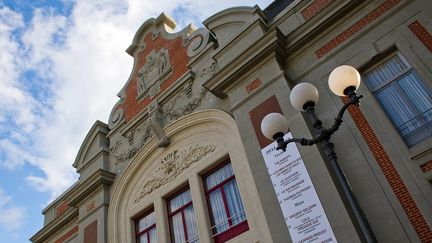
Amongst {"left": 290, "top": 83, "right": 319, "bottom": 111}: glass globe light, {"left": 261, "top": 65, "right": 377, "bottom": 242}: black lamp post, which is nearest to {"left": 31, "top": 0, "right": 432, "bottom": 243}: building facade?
{"left": 261, "top": 65, "right": 377, "bottom": 242}: black lamp post

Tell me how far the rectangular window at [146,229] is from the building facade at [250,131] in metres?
0.06

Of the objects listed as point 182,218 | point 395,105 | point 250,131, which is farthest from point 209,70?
point 395,105

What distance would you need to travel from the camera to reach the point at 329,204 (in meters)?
7.47

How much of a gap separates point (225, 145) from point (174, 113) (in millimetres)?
2713

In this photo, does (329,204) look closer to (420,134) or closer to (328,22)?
(420,134)

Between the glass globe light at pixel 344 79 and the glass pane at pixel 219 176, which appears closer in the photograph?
the glass globe light at pixel 344 79

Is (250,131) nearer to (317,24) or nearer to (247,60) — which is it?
(247,60)

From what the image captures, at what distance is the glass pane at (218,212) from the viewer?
33.3 ft

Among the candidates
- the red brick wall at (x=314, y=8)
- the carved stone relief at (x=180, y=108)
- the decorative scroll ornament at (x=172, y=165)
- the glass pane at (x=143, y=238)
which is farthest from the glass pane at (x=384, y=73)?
the glass pane at (x=143, y=238)

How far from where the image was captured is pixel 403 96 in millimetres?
8102

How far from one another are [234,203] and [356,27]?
5519mm

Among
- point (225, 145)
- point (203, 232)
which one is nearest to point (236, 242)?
point (203, 232)

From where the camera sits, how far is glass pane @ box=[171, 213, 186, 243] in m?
11.0

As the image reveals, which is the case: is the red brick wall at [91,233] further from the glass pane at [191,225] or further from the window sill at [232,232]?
the window sill at [232,232]
